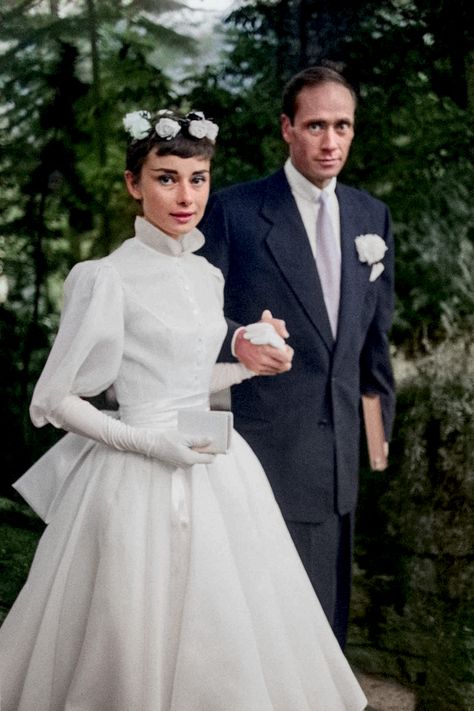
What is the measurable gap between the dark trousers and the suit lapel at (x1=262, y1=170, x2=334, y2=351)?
20.2 inches

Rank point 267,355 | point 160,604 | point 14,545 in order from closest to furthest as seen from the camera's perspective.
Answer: point 160,604 < point 267,355 < point 14,545

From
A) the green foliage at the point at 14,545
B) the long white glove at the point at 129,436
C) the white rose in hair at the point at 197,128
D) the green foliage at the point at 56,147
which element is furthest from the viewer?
the green foliage at the point at 56,147

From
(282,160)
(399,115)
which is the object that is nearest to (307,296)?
(282,160)

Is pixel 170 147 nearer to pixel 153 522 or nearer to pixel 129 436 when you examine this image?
pixel 129 436

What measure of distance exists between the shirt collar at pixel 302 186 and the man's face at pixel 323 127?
Result: 0.04 metres

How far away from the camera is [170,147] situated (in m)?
2.69

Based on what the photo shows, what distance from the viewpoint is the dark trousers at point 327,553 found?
127 inches

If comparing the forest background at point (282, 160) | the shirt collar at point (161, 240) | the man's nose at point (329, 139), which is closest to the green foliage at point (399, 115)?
the forest background at point (282, 160)

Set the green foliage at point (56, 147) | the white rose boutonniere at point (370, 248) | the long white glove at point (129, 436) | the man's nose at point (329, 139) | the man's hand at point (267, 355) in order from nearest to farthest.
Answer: the long white glove at point (129, 436) → the man's hand at point (267, 355) → the man's nose at point (329, 139) → the white rose boutonniere at point (370, 248) → the green foliage at point (56, 147)

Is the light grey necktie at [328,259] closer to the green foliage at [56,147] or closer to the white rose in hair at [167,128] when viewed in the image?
the white rose in hair at [167,128]

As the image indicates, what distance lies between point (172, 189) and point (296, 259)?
58 cm

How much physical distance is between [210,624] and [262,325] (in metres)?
0.73

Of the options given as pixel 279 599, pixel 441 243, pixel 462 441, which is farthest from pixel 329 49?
pixel 279 599

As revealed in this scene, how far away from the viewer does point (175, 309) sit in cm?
273
